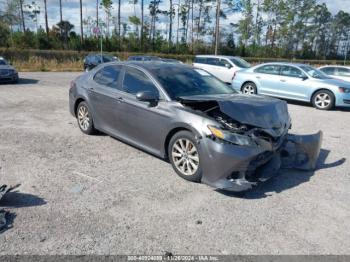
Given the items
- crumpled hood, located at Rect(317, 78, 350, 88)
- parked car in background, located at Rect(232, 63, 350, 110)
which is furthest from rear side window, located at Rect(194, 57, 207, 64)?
crumpled hood, located at Rect(317, 78, 350, 88)

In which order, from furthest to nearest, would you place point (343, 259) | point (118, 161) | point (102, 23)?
1. point (102, 23)
2. point (118, 161)
3. point (343, 259)

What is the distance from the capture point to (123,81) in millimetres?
5727

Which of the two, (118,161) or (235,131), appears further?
(118,161)

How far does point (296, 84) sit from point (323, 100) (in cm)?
107

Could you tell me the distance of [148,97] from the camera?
4816 millimetres

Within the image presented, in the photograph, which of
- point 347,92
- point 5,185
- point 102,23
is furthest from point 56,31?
point 5,185

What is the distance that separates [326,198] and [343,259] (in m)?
1.33

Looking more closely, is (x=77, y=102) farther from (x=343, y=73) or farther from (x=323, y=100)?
(x=343, y=73)

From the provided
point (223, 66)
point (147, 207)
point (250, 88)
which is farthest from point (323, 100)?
point (147, 207)

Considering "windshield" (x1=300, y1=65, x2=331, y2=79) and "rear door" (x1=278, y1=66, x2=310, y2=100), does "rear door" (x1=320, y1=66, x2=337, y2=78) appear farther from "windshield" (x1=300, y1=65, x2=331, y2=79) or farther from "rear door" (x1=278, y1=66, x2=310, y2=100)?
"rear door" (x1=278, y1=66, x2=310, y2=100)

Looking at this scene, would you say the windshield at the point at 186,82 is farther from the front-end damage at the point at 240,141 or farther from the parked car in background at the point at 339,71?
the parked car in background at the point at 339,71

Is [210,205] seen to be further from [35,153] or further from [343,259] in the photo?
[35,153]

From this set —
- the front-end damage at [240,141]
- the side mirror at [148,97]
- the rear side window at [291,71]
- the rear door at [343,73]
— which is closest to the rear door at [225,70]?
the rear side window at [291,71]

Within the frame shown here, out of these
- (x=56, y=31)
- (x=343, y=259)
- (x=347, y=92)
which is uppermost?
(x=56, y=31)
